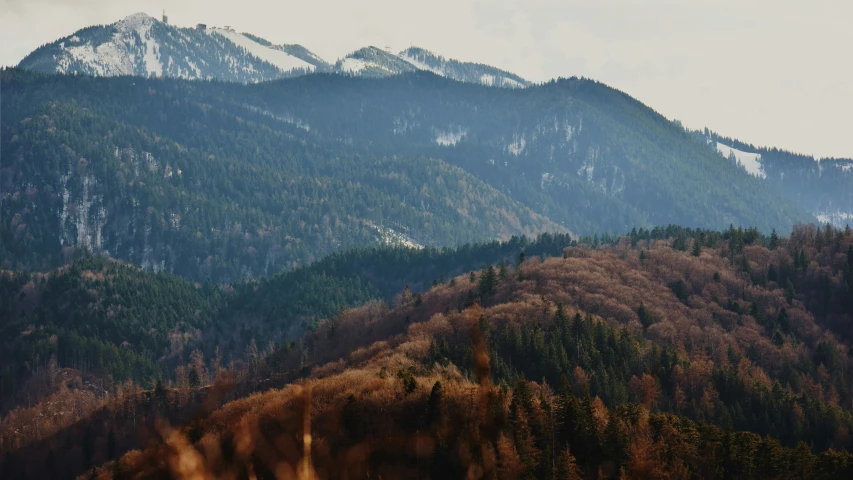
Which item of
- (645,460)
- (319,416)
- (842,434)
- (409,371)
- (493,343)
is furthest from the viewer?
(493,343)

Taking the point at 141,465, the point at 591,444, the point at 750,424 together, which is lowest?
the point at 141,465

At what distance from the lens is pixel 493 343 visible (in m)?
189

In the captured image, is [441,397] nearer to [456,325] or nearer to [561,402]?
[561,402]

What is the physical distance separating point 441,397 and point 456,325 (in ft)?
255

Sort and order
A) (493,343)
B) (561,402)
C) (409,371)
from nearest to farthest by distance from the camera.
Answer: (561,402) → (409,371) → (493,343)

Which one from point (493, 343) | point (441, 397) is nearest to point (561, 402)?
point (441, 397)

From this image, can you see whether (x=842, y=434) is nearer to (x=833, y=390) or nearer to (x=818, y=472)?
(x=833, y=390)

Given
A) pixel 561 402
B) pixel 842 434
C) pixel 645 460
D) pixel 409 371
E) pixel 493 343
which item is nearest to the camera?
pixel 645 460

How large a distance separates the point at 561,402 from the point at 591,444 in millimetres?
7856

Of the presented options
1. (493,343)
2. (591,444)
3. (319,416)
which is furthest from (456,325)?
(591,444)

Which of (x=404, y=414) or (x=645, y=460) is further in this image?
(x=404, y=414)

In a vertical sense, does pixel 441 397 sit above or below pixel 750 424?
above

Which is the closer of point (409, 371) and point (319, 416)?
point (319, 416)

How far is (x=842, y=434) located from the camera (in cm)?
16938
